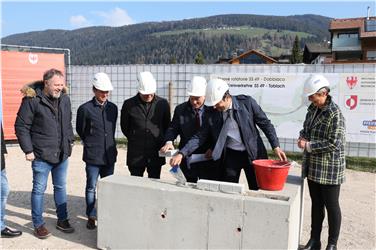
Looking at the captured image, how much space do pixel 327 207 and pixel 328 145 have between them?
627mm

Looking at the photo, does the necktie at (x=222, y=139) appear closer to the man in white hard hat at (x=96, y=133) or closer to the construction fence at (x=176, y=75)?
the man in white hard hat at (x=96, y=133)

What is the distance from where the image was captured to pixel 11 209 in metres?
5.46

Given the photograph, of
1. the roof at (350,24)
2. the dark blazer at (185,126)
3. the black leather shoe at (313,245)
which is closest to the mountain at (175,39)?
the roof at (350,24)

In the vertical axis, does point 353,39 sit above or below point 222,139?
above

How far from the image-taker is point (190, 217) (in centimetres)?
362

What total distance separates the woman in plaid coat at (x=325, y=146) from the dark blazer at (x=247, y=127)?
1.26 ft

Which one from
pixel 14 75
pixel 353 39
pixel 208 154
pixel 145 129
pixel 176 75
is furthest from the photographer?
pixel 353 39

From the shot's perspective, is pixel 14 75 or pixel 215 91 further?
pixel 14 75

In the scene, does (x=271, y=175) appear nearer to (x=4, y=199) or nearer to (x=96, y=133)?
(x=96, y=133)

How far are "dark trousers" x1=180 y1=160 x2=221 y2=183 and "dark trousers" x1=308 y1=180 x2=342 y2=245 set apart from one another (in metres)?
1.01

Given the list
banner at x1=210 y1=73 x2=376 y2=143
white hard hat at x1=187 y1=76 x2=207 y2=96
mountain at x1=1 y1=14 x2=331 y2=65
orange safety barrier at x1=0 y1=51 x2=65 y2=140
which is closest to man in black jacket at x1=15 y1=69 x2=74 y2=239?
white hard hat at x1=187 y1=76 x2=207 y2=96

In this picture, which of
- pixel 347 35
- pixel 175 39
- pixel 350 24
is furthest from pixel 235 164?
pixel 175 39

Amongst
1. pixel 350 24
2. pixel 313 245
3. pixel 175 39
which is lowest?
pixel 313 245

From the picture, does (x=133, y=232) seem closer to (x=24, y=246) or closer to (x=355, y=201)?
(x=24, y=246)
